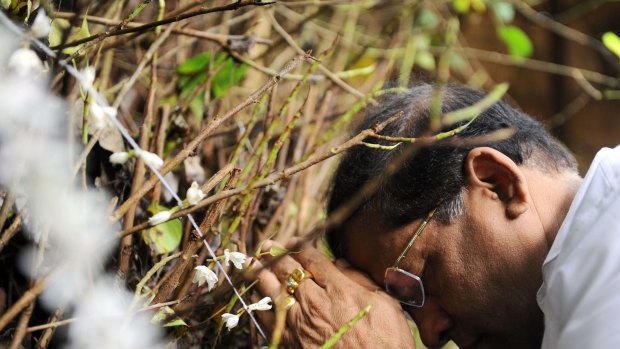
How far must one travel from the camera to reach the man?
1.12 metres

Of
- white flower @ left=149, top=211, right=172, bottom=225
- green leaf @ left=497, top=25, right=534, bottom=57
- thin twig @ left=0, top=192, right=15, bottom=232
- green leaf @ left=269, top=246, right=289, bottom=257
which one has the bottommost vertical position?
green leaf @ left=269, top=246, right=289, bottom=257

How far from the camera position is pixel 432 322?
1.23 m

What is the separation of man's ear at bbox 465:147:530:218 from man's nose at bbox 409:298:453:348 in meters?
0.22

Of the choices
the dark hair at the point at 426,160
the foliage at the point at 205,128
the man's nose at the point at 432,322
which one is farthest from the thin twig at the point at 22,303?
the man's nose at the point at 432,322

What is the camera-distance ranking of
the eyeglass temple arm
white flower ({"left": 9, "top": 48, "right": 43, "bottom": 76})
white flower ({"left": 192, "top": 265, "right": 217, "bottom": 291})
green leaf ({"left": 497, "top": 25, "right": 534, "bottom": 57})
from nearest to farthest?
white flower ({"left": 9, "top": 48, "right": 43, "bottom": 76}) → white flower ({"left": 192, "top": 265, "right": 217, "bottom": 291}) → the eyeglass temple arm → green leaf ({"left": 497, "top": 25, "right": 534, "bottom": 57})

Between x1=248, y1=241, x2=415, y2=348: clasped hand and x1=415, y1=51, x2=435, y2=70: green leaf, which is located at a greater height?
x1=415, y1=51, x2=435, y2=70: green leaf

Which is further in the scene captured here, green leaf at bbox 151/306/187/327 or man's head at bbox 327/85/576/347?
man's head at bbox 327/85/576/347

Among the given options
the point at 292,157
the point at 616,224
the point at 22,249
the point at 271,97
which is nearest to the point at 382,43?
the point at 292,157

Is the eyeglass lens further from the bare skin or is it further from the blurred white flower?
the blurred white flower

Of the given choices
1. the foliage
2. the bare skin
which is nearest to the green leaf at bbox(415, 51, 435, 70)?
the foliage

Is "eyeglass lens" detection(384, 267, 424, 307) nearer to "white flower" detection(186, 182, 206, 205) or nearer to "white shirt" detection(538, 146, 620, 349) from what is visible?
"white shirt" detection(538, 146, 620, 349)

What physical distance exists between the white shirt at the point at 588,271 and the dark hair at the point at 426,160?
0.34 ft

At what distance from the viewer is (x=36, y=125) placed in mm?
685

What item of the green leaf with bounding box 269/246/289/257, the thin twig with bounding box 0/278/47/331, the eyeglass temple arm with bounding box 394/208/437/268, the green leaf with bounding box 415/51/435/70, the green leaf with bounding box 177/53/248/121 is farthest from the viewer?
the green leaf with bounding box 415/51/435/70
